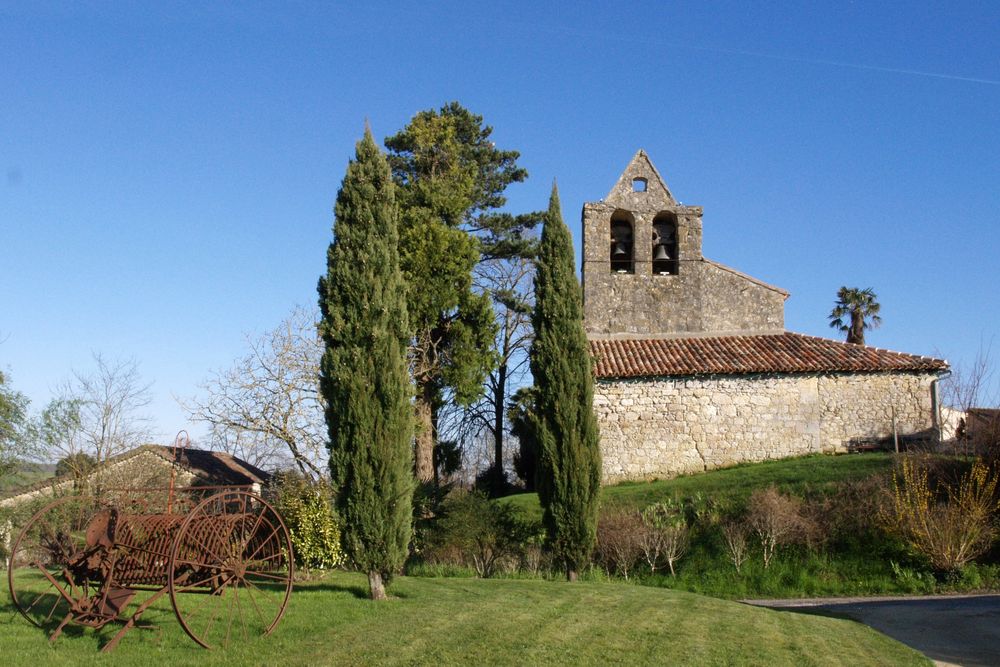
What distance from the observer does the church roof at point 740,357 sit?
24.7 metres

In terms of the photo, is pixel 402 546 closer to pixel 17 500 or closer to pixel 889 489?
pixel 889 489

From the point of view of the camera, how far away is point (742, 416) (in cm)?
2488

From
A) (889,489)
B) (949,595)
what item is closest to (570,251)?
(889,489)

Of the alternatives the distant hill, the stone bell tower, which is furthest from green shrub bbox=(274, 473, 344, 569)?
the distant hill

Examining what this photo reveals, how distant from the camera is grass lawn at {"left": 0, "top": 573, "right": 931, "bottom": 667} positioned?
8.88m

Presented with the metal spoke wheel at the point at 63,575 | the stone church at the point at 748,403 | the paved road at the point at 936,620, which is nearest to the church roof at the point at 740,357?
the stone church at the point at 748,403

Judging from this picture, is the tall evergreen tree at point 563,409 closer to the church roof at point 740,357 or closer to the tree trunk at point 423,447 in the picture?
the church roof at point 740,357

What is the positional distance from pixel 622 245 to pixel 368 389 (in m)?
16.5

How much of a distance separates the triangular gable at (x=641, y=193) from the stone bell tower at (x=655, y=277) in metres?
0.03

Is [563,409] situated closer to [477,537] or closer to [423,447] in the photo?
[477,537]

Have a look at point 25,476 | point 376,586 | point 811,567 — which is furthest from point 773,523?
point 25,476

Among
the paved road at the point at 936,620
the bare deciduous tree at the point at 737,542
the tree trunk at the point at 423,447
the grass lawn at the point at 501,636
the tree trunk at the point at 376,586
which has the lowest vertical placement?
the paved road at the point at 936,620

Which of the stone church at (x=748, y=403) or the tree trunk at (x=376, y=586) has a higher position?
the stone church at (x=748, y=403)

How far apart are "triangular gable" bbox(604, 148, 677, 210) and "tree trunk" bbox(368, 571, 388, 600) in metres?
16.9
